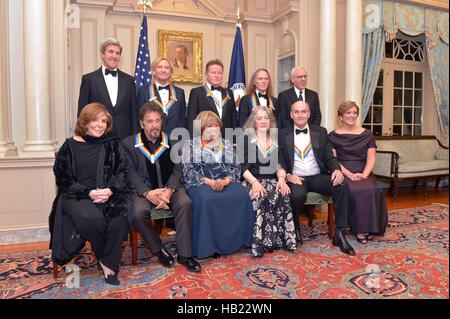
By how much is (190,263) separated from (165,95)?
1746 millimetres

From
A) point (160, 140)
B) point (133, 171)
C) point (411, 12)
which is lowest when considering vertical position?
point (133, 171)

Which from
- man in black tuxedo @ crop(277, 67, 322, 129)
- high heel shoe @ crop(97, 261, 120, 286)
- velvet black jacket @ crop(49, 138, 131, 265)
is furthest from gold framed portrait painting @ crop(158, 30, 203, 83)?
high heel shoe @ crop(97, 261, 120, 286)

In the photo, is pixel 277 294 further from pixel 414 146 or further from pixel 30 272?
pixel 414 146

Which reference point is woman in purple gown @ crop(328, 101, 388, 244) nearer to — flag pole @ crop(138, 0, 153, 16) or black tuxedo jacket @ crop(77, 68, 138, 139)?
black tuxedo jacket @ crop(77, 68, 138, 139)

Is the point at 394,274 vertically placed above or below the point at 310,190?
below

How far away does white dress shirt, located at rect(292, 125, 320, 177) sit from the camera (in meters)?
3.87

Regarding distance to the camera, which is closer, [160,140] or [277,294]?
[277,294]

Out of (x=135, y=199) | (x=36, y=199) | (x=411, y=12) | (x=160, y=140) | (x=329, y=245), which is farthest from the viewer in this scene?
(x=411, y=12)

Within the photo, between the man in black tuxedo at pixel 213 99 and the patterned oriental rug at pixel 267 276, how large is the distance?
1395 mm

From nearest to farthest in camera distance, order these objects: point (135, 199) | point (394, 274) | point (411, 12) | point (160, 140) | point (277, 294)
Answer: point (277, 294) → point (394, 274) → point (135, 199) → point (160, 140) → point (411, 12)

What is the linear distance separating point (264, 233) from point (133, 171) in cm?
128

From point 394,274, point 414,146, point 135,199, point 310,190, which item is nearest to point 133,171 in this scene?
point 135,199

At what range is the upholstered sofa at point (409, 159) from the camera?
19.9 ft

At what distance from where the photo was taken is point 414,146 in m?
6.98
